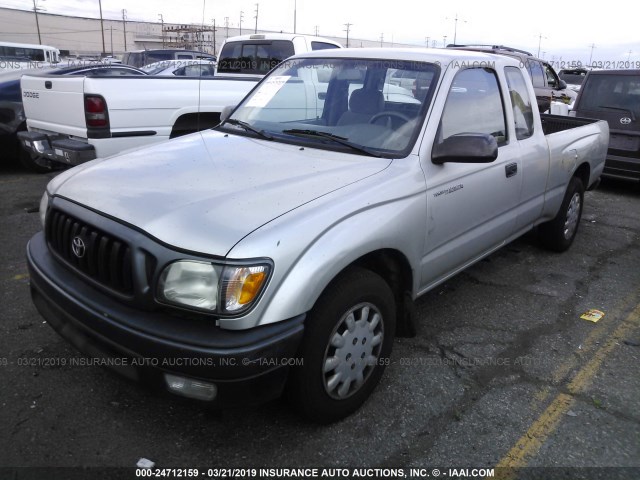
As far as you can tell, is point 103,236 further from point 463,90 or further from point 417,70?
point 463,90

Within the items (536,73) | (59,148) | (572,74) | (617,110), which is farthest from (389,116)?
(572,74)

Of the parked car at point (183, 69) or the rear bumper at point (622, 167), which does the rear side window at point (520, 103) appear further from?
the parked car at point (183, 69)

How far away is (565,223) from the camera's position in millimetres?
5180

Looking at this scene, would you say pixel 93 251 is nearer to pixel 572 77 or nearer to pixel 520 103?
pixel 520 103

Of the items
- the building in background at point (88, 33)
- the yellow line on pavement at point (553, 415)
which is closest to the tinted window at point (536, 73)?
the yellow line on pavement at point (553, 415)

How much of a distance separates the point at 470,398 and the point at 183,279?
1773 millimetres

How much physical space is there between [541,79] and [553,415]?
11627 mm

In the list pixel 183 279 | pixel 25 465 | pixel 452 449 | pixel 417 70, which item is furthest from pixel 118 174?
pixel 452 449

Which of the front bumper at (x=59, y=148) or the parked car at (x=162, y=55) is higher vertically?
the parked car at (x=162, y=55)

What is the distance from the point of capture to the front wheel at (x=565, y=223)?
200 inches

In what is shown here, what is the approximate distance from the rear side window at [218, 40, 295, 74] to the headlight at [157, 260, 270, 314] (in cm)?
669

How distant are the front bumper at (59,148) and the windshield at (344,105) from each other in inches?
96.0

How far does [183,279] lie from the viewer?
2156 millimetres

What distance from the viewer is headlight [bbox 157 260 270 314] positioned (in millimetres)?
2104
